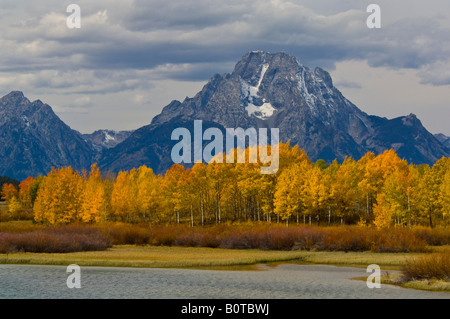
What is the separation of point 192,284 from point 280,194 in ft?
179

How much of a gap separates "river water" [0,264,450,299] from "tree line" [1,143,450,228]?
41.0 m

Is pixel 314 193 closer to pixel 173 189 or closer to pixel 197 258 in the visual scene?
pixel 173 189

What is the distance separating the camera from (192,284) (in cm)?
3928

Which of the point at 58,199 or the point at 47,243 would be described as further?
the point at 58,199

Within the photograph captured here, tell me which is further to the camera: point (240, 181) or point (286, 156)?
point (286, 156)

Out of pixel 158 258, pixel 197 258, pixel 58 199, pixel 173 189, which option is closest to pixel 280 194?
pixel 173 189

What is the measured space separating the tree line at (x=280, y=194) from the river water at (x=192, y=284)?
134 feet

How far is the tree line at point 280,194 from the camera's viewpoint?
86.3 meters

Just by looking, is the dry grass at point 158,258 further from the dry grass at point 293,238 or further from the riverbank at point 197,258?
the dry grass at point 293,238

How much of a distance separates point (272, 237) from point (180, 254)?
1289cm
